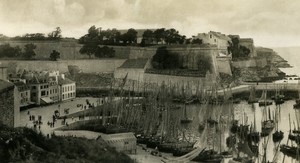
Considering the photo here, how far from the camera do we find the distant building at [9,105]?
179 inches

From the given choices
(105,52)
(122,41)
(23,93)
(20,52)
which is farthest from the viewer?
(122,41)

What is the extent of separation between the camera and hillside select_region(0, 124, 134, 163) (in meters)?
4.09

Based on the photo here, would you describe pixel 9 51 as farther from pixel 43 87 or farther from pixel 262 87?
pixel 262 87

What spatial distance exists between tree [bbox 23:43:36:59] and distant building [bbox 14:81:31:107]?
167cm

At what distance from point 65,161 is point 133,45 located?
5.48 m

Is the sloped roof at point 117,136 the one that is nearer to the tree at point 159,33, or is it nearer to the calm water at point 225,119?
the calm water at point 225,119

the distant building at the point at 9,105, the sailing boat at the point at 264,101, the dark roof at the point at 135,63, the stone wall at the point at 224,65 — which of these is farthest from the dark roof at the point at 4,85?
the sailing boat at the point at 264,101

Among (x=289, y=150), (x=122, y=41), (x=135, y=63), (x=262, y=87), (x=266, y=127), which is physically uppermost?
(x=122, y=41)

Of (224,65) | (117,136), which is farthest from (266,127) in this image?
(117,136)

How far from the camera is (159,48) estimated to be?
8406 mm

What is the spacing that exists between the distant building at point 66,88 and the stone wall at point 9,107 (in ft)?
3.78

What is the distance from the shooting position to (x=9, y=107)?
4.64m

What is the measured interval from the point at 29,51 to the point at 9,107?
9.15 ft

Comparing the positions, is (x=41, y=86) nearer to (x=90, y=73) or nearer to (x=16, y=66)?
(x=16, y=66)
